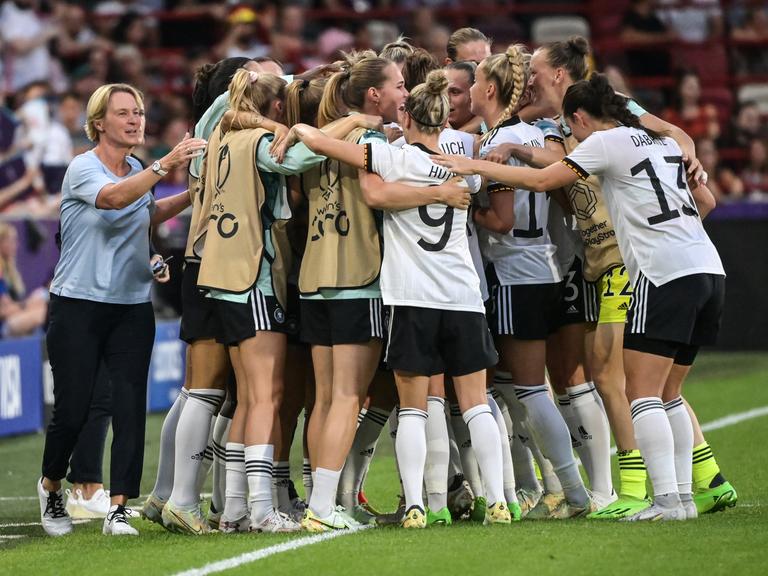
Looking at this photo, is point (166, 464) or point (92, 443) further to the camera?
point (92, 443)

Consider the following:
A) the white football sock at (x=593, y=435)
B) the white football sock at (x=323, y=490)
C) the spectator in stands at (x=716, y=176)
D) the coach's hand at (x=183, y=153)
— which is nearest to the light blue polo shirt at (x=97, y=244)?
the coach's hand at (x=183, y=153)

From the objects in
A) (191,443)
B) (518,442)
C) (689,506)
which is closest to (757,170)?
(518,442)

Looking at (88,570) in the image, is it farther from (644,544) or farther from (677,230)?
(677,230)

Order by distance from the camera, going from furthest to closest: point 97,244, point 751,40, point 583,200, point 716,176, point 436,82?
point 751,40 < point 716,176 < point 583,200 < point 97,244 < point 436,82

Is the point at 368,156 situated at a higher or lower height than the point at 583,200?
higher

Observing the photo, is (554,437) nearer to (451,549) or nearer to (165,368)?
(451,549)

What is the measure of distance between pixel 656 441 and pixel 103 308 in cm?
284

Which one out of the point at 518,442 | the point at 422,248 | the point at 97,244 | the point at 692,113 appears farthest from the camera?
the point at 692,113

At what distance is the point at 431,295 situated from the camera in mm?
6520

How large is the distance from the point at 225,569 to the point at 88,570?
65 cm

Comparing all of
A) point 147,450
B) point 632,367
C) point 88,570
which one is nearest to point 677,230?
point 632,367

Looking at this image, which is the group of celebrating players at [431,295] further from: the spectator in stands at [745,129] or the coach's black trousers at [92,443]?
the spectator in stands at [745,129]

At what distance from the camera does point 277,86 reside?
22.5 ft

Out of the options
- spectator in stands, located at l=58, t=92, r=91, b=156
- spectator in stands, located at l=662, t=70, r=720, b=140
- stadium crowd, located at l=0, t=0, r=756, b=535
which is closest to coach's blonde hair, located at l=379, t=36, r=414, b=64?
stadium crowd, located at l=0, t=0, r=756, b=535
